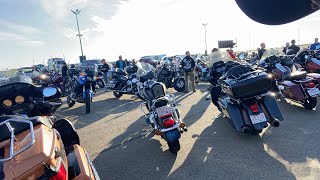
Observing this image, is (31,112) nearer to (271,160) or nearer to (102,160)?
(102,160)

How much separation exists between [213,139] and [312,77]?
9.80 feet

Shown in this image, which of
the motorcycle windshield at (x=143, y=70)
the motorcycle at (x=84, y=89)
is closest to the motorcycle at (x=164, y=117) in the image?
the motorcycle windshield at (x=143, y=70)

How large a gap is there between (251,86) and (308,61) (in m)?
4.63

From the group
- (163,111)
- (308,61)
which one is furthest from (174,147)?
(308,61)

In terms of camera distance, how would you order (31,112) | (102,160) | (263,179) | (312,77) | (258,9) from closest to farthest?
(258,9), (263,179), (31,112), (102,160), (312,77)

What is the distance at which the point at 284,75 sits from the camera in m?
6.44

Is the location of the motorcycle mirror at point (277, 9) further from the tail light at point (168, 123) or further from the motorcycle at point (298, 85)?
the motorcycle at point (298, 85)

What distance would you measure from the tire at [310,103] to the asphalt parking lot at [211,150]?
0.12 meters

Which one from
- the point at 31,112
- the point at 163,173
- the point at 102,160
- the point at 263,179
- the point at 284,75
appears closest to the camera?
the point at 263,179

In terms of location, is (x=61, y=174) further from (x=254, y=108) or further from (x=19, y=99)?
(x=254, y=108)

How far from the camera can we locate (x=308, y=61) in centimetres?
782

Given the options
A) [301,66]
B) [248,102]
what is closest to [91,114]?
[248,102]

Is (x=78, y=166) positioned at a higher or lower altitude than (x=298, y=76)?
lower

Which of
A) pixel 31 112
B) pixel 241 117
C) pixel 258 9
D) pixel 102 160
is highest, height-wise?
pixel 258 9
